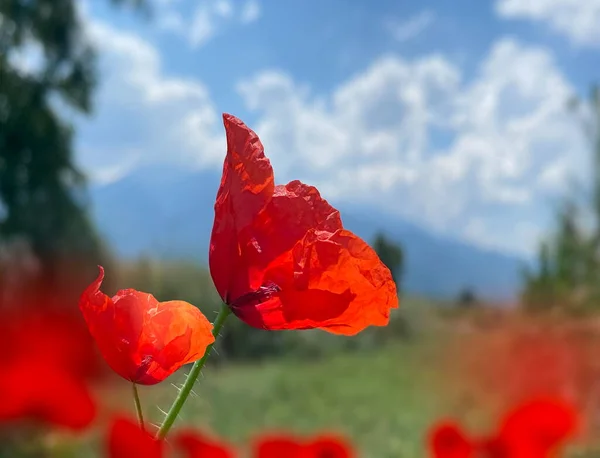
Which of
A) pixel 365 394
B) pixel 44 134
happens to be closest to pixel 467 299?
pixel 365 394

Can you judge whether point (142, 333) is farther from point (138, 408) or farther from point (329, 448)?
point (329, 448)

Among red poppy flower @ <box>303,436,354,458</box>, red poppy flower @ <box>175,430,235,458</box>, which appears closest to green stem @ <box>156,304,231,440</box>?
red poppy flower @ <box>175,430,235,458</box>

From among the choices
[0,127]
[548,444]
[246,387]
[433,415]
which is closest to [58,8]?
[0,127]

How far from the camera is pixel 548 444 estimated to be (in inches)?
17.8

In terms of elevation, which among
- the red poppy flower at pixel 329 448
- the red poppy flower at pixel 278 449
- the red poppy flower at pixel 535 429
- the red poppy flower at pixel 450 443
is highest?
the red poppy flower at pixel 535 429

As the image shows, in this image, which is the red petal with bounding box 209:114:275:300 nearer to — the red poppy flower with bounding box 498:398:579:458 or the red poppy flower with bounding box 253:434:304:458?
the red poppy flower with bounding box 253:434:304:458

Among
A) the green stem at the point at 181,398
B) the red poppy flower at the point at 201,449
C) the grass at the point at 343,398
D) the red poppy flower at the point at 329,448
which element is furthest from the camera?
the grass at the point at 343,398

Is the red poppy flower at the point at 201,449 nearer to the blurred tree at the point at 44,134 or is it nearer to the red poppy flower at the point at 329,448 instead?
the red poppy flower at the point at 329,448

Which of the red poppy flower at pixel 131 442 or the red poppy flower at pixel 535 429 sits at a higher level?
the red poppy flower at pixel 535 429

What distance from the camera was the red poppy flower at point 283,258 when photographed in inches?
6.1

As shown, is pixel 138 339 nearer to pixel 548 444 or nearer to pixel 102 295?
pixel 102 295

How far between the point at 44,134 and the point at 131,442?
3.72 m

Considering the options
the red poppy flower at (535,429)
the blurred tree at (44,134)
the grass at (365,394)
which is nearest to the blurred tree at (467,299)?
the grass at (365,394)

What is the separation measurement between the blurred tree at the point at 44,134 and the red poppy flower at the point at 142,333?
3.51 metres
